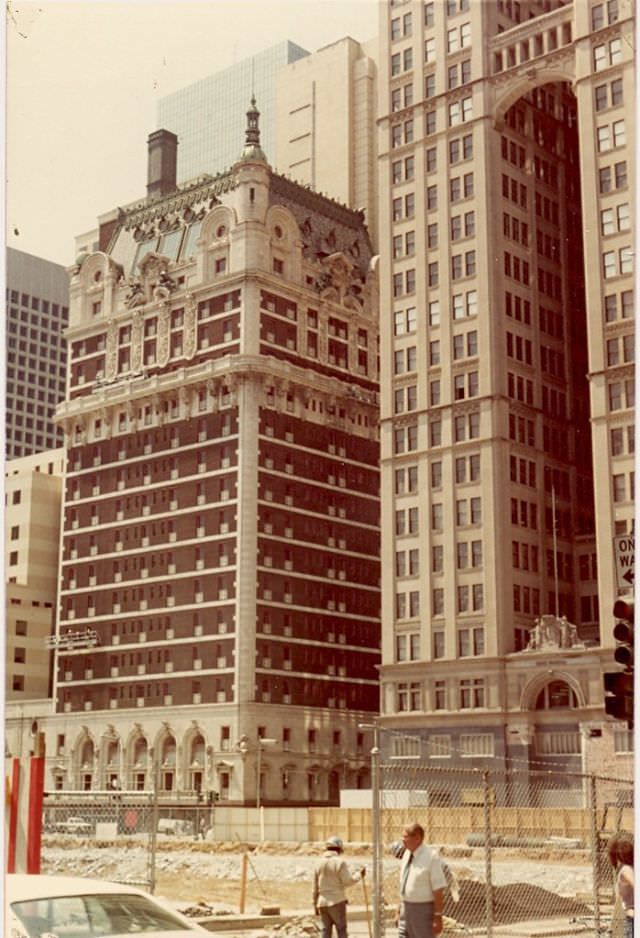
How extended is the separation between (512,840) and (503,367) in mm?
36495

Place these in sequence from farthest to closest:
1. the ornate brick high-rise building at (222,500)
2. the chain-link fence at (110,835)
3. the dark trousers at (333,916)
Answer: the ornate brick high-rise building at (222,500)
the chain-link fence at (110,835)
the dark trousers at (333,916)

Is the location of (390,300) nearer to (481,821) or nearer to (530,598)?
(530,598)

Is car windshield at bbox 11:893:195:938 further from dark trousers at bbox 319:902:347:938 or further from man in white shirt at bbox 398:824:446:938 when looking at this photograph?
dark trousers at bbox 319:902:347:938

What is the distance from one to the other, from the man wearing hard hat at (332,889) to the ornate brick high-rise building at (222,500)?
230 ft

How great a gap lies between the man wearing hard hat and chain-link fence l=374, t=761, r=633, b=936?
66.6 inches

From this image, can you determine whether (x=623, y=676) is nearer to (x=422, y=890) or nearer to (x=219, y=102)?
(x=422, y=890)

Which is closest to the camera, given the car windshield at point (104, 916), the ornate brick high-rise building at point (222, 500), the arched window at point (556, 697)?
the car windshield at point (104, 916)

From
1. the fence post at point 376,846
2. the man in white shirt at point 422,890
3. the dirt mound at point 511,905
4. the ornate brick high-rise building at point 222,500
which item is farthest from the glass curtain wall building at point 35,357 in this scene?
the man in white shirt at point 422,890

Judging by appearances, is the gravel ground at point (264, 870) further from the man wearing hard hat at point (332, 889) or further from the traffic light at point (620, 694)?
the traffic light at point (620, 694)

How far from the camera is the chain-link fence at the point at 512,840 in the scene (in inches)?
1025

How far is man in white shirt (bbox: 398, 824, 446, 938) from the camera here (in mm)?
15648

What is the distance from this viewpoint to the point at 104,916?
546 inches

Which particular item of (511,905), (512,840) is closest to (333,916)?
(511,905)

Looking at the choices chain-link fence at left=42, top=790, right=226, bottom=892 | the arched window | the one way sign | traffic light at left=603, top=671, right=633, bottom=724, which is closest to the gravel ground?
chain-link fence at left=42, top=790, right=226, bottom=892
